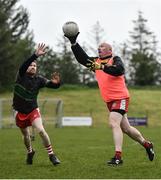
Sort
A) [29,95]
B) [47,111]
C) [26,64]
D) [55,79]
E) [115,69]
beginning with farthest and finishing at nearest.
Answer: [47,111]
[55,79]
[29,95]
[26,64]
[115,69]

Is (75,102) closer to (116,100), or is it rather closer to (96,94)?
(96,94)

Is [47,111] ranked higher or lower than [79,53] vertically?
lower

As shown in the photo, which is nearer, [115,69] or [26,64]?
[115,69]

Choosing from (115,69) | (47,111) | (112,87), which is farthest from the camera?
(47,111)

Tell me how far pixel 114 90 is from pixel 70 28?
59.2 inches

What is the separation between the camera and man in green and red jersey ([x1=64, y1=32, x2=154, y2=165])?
1066 cm

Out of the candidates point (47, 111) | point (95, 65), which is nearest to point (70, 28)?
point (95, 65)

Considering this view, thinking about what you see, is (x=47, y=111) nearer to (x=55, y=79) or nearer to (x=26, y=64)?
(x=55, y=79)

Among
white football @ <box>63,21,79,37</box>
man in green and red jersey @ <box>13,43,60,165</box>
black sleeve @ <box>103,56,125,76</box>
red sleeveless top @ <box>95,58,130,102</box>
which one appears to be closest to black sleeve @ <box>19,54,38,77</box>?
man in green and red jersey @ <box>13,43,60,165</box>

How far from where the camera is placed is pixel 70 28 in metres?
11.2

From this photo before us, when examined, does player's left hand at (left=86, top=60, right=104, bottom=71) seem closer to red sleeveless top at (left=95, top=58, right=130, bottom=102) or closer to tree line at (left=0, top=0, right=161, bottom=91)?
red sleeveless top at (left=95, top=58, right=130, bottom=102)

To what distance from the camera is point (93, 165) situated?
11039 mm

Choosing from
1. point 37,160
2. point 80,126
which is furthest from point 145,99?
point 37,160

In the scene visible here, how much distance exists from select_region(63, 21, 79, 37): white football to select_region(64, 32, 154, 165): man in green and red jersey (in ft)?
0.41
